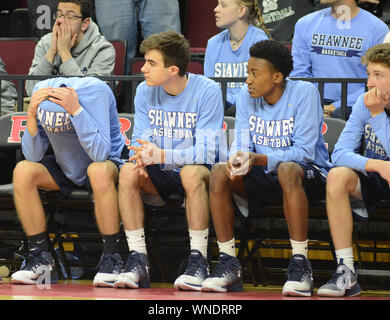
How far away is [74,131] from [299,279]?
147 cm

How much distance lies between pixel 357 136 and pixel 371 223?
2.08 feet

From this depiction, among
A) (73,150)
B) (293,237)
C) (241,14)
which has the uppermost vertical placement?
(241,14)

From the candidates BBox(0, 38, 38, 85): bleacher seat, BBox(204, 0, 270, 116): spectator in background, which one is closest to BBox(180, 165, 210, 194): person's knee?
BBox(204, 0, 270, 116): spectator in background

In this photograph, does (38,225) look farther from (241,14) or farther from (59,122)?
(241,14)

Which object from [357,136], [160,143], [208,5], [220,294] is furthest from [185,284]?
[208,5]

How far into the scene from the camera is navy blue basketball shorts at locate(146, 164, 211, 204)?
4.07 m

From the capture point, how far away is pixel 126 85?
17.1 feet

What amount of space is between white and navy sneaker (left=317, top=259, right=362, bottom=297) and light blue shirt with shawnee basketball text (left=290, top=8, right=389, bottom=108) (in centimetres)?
162

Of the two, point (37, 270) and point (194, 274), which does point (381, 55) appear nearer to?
point (194, 274)

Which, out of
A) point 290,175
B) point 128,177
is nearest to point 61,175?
point 128,177

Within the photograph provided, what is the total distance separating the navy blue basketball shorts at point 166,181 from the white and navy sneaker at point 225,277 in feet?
1.43

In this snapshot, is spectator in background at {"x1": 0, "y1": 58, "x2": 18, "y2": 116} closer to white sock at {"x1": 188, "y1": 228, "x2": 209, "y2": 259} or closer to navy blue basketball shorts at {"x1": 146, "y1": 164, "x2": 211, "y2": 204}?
navy blue basketball shorts at {"x1": 146, "y1": 164, "x2": 211, "y2": 204}

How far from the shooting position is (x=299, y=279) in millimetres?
3682

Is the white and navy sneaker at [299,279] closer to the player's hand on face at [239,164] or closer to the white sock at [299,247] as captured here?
the white sock at [299,247]
